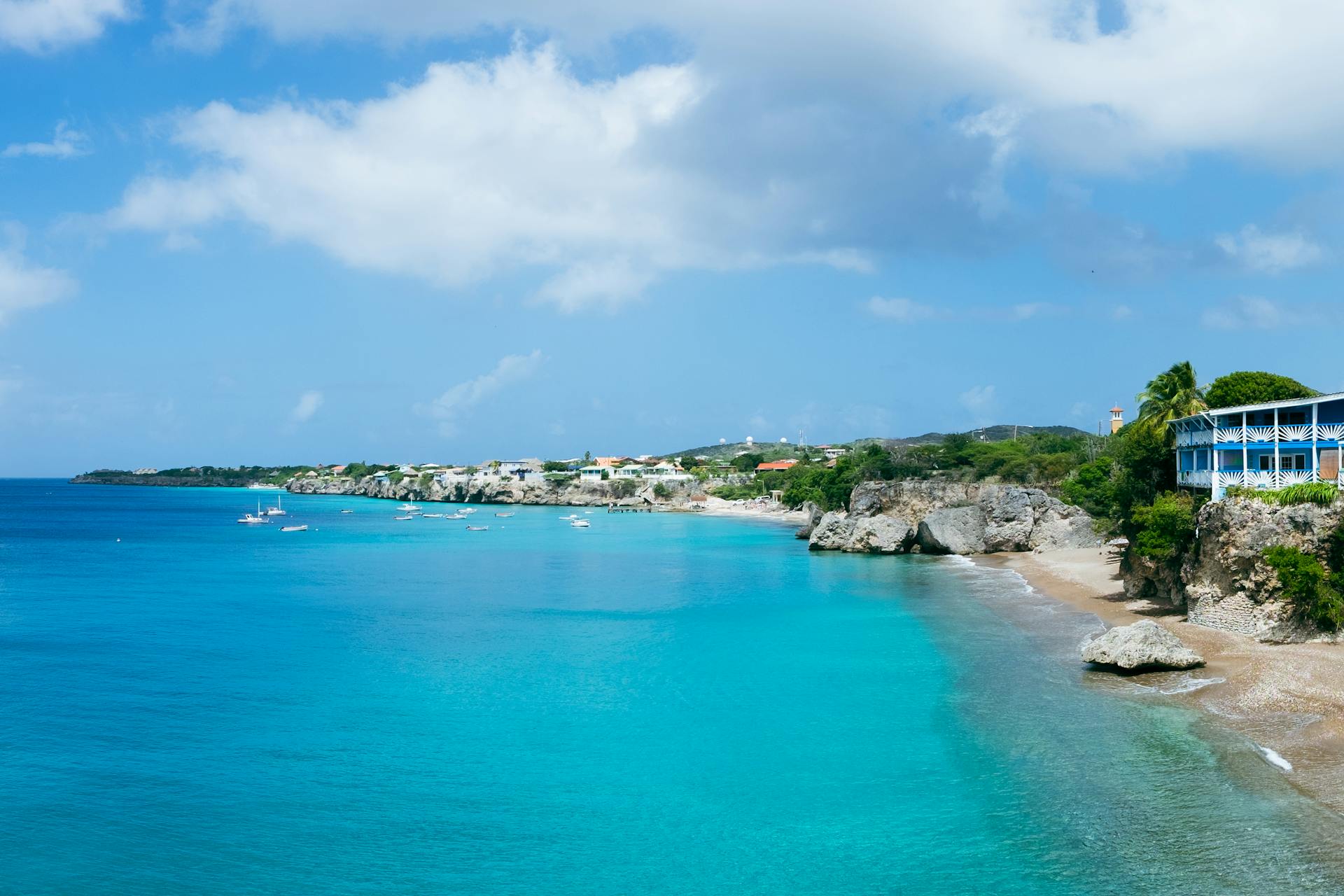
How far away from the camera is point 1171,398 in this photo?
36969mm

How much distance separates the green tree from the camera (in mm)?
38125

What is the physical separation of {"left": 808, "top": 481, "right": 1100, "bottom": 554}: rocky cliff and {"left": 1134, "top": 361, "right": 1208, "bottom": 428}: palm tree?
20.6 m

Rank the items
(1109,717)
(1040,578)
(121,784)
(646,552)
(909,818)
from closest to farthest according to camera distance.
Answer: (909,818) < (121,784) < (1109,717) < (1040,578) < (646,552)

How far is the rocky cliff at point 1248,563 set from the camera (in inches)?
1039

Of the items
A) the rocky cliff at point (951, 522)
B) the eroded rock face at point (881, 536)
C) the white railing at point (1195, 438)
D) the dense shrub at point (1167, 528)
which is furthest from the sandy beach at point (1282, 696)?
the eroded rock face at point (881, 536)

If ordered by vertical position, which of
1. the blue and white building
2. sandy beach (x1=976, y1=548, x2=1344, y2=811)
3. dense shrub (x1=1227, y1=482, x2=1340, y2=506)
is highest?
the blue and white building

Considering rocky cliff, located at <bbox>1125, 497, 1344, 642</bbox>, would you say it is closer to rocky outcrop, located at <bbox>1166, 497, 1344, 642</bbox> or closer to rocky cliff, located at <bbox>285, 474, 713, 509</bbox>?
rocky outcrop, located at <bbox>1166, 497, 1344, 642</bbox>

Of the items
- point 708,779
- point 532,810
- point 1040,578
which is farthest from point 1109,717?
point 1040,578

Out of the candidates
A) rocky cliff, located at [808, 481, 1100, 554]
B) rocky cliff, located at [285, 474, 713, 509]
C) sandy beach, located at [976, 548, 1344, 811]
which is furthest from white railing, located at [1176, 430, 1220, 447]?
rocky cliff, located at [285, 474, 713, 509]

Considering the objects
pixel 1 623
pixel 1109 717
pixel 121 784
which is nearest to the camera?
pixel 121 784

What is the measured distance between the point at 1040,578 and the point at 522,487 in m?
130

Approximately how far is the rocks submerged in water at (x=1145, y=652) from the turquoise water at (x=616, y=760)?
102 cm

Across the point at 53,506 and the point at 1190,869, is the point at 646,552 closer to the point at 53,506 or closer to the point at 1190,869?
the point at 1190,869

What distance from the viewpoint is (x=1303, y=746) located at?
19.0 metres
